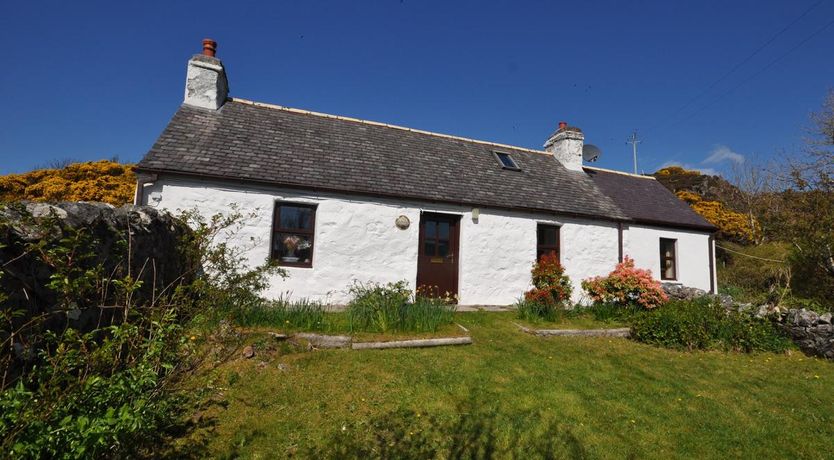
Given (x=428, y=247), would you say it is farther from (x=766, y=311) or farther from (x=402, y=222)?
(x=766, y=311)

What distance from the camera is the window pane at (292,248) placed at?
346 inches

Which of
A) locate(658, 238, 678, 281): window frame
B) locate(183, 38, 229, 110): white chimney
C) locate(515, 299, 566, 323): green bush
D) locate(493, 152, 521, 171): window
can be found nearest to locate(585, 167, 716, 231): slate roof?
locate(658, 238, 678, 281): window frame

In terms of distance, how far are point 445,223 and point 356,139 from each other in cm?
421

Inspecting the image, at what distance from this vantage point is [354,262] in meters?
9.17

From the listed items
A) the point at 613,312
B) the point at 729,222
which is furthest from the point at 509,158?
the point at 729,222

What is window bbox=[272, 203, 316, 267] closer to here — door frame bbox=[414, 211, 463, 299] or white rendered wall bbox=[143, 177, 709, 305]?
white rendered wall bbox=[143, 177, 709, 305]

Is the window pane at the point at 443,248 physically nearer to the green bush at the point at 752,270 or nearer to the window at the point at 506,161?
the window at the point at 506,161

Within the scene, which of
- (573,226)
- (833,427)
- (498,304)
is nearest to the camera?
(833,427)

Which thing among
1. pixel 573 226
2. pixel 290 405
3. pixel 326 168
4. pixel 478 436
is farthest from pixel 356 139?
pixel 478 436

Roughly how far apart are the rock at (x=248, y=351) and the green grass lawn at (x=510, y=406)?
0.11 m

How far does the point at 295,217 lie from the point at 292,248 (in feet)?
2.67

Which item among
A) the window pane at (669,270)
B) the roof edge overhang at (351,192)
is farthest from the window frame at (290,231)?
the window pane at (669,270)

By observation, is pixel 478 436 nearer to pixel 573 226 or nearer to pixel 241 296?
pixel 241 296

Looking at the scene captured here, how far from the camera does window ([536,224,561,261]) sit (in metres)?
11.2
